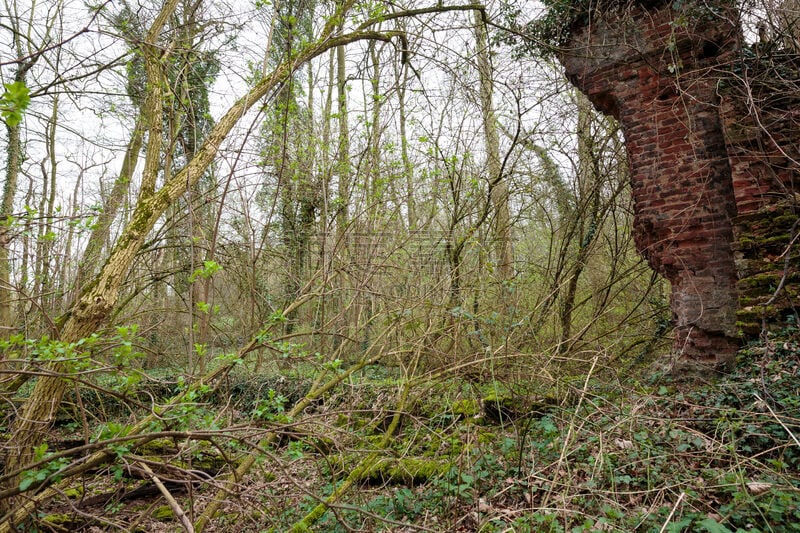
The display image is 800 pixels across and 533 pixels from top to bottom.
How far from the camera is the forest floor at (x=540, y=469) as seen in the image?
266cm

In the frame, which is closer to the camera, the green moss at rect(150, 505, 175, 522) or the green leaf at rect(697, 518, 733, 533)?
the green leaf at rect(697, 518, 733, 533)

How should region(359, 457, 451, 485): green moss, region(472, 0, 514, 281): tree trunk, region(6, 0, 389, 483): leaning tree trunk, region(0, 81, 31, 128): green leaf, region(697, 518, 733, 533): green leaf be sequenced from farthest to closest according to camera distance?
region(472, 0, 514, 281): tree trunk, region(359, 457, 451, 485): green moss, region(6, 0, 389, 483): leaning tree trunk, region(697, 518, 733, 533): green leaf, region(0, 81, 31, 128): green leaf

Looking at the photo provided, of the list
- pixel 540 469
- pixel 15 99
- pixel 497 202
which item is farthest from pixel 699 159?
pixel 15 99

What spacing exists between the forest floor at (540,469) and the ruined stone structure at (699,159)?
0.88 metres

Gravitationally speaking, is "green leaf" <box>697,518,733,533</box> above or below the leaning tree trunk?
below

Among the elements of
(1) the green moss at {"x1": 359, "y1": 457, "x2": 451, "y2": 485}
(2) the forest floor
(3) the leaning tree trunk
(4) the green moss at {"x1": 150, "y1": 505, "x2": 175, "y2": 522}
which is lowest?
(4) the green moss at {"x1": 150, "y1": 505, "x2": 175, "y2": 522}

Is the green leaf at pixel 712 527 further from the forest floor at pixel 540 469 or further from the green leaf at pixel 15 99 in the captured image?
the green leaf at pixel 15 99

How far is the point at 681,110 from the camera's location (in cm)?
578

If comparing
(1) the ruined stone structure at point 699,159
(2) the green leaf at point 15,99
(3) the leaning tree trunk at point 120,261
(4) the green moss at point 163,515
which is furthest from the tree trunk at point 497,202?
(2) the green leaf at point 15,99

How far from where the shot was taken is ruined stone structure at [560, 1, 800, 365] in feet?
16.4

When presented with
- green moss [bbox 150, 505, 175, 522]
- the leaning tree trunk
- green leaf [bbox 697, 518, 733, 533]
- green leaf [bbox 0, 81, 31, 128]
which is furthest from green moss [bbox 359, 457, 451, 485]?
green leaf [bbox 0, 81, 31, 128]

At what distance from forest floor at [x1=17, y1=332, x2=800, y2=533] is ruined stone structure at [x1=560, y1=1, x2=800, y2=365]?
880 millimetres

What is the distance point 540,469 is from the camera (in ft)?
11.4

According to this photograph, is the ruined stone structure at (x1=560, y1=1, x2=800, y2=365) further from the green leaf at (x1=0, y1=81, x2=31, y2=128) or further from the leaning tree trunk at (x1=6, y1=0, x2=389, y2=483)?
the green leaf at (x1=0, y1=81, x2=31, y2=128)
